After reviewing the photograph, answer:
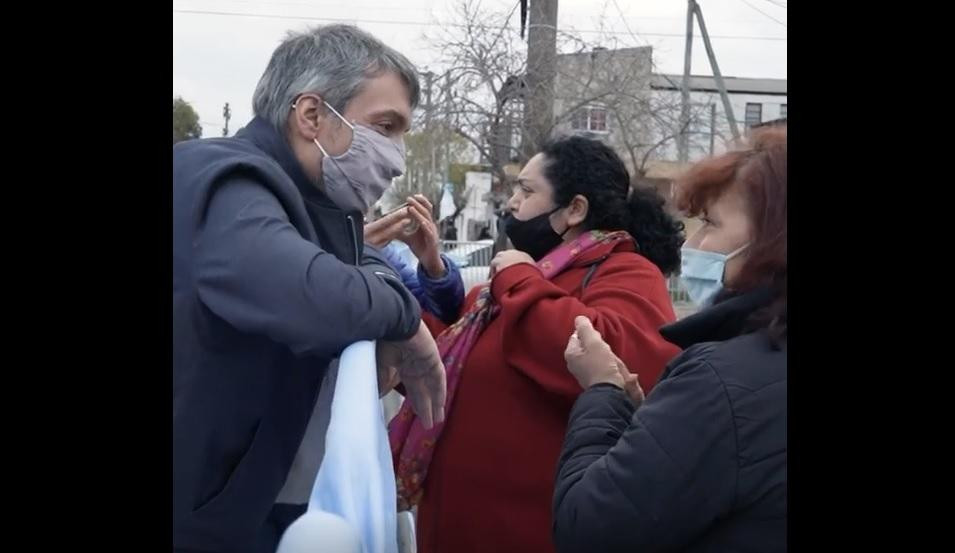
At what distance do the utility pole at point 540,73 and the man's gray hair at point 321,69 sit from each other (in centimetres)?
432

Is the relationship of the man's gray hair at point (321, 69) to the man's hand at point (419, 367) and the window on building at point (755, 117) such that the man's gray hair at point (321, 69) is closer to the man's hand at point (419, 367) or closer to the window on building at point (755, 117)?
the man's hand at point (419, 367)

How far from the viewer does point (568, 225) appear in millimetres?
2932

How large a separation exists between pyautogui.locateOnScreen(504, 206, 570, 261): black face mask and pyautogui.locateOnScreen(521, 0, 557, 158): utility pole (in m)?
3.25

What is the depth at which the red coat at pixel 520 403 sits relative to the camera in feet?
8.22

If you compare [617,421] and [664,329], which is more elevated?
[664,329]

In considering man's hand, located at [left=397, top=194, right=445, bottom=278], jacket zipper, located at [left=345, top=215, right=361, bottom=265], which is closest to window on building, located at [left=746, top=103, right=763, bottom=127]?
jacket zipper, located at [left=345, top=215, right=361, bottom=265]

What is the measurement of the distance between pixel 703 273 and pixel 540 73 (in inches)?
237

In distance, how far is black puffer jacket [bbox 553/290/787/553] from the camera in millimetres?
1515

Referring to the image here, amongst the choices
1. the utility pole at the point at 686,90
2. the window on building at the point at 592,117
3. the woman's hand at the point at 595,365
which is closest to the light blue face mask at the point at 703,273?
the woman's hand at the point at 595,365

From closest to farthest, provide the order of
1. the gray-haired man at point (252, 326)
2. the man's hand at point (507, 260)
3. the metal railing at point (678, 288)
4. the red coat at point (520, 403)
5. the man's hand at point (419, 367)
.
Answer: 1. the gray-haired man at point (252, 326)
2. the man's hand at point (419, 367)
3. the metal railing at point (678, 288)
4. the red coat at point (520, 403)
5. the man's hand at point (507, 260)

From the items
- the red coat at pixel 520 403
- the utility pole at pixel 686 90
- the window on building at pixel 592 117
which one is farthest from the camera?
the utility pole at pixel 686 90
